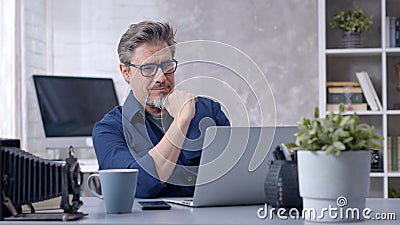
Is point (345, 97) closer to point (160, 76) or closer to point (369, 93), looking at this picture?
point (369, 93)

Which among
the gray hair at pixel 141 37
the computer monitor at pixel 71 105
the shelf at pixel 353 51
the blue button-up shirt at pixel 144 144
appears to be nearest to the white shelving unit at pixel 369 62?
the shelf at pixel 353 51

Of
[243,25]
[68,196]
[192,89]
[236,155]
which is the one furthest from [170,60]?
[243,25]

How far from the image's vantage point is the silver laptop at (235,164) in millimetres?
1836

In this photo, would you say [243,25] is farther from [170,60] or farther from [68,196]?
[68,196]

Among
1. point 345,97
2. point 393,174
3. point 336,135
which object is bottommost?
point 393,174

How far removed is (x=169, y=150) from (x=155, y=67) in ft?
1.11

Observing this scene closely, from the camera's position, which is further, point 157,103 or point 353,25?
point 353,25

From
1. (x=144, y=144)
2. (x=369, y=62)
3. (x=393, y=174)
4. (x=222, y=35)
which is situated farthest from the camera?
(x=222, y=35)

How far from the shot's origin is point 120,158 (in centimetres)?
242

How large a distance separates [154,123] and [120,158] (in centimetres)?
32

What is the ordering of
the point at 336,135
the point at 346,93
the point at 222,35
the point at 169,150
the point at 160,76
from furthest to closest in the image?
the point at 222,35 < the point at 346,93 < the point at 160,76 < the point at 169,150 < the point at 336,135

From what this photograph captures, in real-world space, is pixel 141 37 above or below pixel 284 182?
above

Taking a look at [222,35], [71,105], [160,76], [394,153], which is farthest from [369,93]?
[160,76]

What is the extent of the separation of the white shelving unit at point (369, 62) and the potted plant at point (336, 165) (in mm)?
2902
